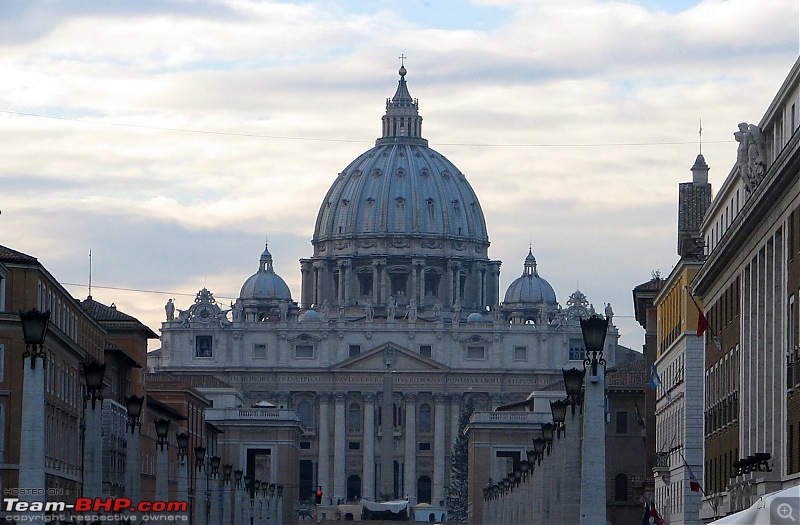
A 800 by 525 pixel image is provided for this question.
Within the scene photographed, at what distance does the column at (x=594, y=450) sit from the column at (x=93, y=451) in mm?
12456

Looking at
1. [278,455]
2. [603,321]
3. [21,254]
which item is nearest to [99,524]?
[603,321]

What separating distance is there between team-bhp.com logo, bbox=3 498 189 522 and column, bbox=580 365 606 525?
9077mm

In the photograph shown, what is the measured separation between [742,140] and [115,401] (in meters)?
39.8

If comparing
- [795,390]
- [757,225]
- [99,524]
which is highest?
[757,225]

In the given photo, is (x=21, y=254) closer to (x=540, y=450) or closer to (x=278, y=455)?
A: (x=540, y=450)

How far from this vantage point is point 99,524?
3888 centimetres

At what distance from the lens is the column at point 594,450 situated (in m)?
39.6

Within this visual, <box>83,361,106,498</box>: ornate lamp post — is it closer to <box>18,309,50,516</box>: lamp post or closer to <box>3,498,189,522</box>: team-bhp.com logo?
<box>3,498,189,522</box>: team-bhp.com logo

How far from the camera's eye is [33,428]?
38.6 m
